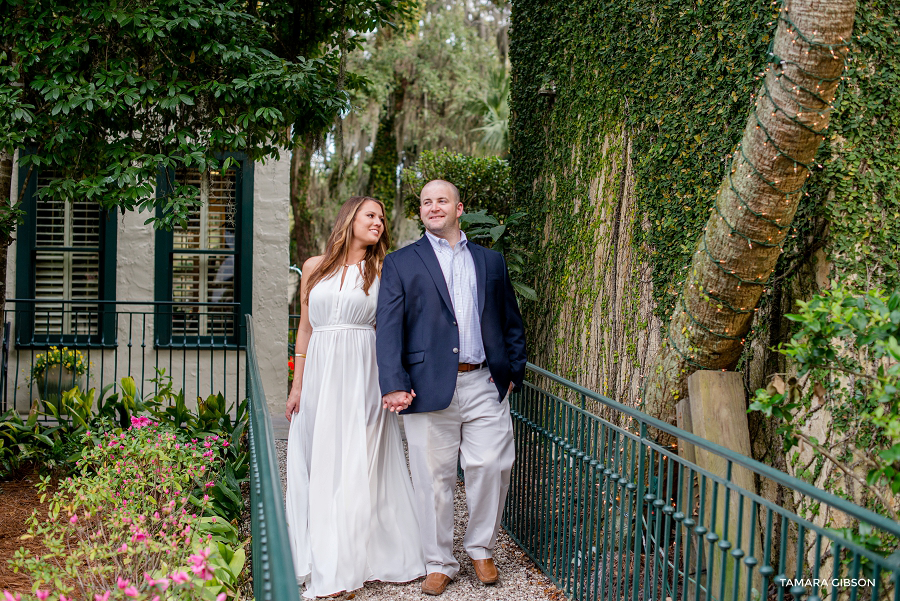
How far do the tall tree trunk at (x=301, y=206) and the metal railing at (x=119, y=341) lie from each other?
7.23 metres

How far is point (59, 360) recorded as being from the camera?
303 inches

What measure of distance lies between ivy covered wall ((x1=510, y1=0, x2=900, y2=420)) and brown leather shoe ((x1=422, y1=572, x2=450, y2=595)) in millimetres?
1517

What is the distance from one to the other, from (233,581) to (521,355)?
1776 mm

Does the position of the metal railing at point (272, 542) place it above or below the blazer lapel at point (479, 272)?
below

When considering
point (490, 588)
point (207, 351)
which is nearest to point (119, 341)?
point (207, 351)

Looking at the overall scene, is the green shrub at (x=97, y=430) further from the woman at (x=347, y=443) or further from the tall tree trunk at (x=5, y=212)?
the woman at (x=347, y=443)

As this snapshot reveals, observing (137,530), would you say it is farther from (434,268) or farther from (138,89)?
(138,89)

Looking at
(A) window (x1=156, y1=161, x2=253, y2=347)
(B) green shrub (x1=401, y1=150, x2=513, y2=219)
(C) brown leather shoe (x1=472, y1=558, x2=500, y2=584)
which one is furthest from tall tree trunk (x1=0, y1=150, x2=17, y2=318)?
(B) green shrub (x1=401, y1=150, x2=513, y2=219)

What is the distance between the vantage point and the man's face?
386 cm

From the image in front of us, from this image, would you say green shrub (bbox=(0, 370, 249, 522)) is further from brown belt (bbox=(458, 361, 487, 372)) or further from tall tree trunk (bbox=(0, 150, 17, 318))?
brown belt (bbox=(458, 361, 487, 372))

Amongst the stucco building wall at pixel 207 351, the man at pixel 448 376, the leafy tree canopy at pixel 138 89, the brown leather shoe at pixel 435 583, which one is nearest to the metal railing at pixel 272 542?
the man at pixel 448 376

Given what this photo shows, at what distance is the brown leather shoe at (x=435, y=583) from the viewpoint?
3676 mm

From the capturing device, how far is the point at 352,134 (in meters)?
16.1

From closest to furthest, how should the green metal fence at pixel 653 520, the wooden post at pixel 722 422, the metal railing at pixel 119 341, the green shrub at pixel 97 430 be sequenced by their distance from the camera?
the green metal fence at pixel 653 520 < the wooden post at pixel 722 422 < the green shrub at pixel 97 430 < the metal railing at pixel 119 341
